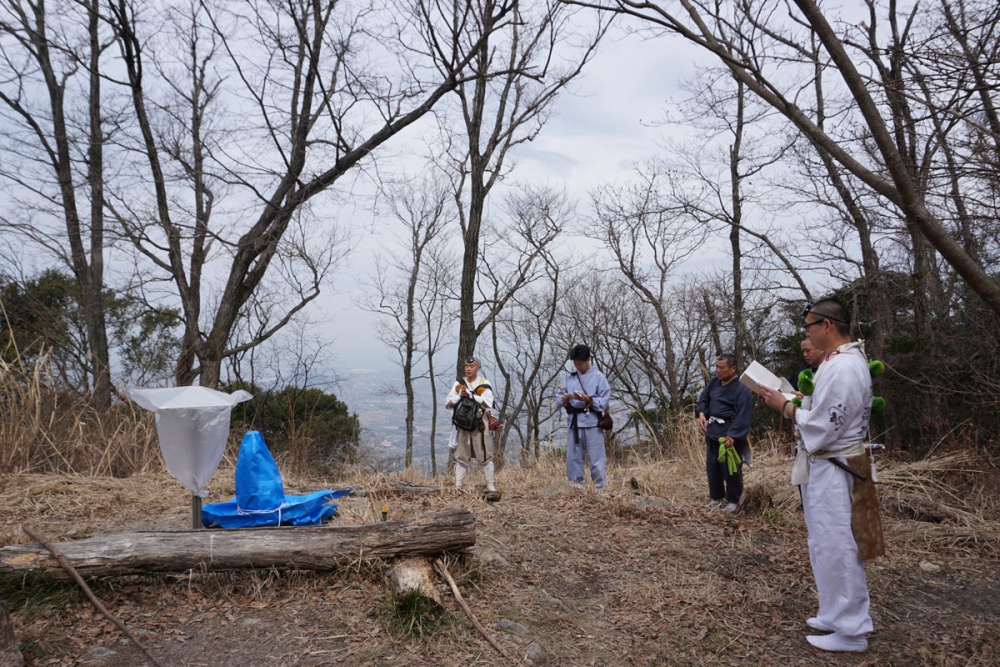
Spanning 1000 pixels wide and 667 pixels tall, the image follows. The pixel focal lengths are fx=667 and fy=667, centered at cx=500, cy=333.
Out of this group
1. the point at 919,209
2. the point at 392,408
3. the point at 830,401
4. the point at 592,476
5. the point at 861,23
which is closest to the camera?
the point at 919,209

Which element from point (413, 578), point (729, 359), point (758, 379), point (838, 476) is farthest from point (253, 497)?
point (729, 359)

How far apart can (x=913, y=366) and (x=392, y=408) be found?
15.8 metres

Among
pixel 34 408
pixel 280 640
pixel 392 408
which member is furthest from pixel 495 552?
pixel 392 408

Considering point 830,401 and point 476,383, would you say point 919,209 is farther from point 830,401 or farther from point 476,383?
point 476,383

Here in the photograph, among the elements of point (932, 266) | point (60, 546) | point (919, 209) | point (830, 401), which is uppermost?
point (932, 266)

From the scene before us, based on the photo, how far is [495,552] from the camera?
15.6 ft

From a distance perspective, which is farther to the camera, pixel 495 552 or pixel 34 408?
pixel 34 408

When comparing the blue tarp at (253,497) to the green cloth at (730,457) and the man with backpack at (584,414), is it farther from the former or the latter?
the green cloth at (730,457)

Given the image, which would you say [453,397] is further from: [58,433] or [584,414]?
[58,433]

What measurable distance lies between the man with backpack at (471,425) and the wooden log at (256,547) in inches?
107

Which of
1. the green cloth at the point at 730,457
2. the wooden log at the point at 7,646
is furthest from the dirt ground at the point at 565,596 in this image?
the green cloth at the point at 730,457

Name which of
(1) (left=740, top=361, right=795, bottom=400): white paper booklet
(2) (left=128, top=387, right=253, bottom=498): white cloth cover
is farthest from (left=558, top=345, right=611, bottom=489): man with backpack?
(2) (left=128, top=387, right=253, bottom=498): white cloth cover

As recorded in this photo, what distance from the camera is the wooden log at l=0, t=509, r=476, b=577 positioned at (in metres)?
3.79

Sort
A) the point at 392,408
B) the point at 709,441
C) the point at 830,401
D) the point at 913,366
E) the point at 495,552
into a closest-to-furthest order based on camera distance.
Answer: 1. the point at 830,401
2. the point at 495,552
3. the point at 709,441
4. the point at 913,366
5. the point at 392,408
